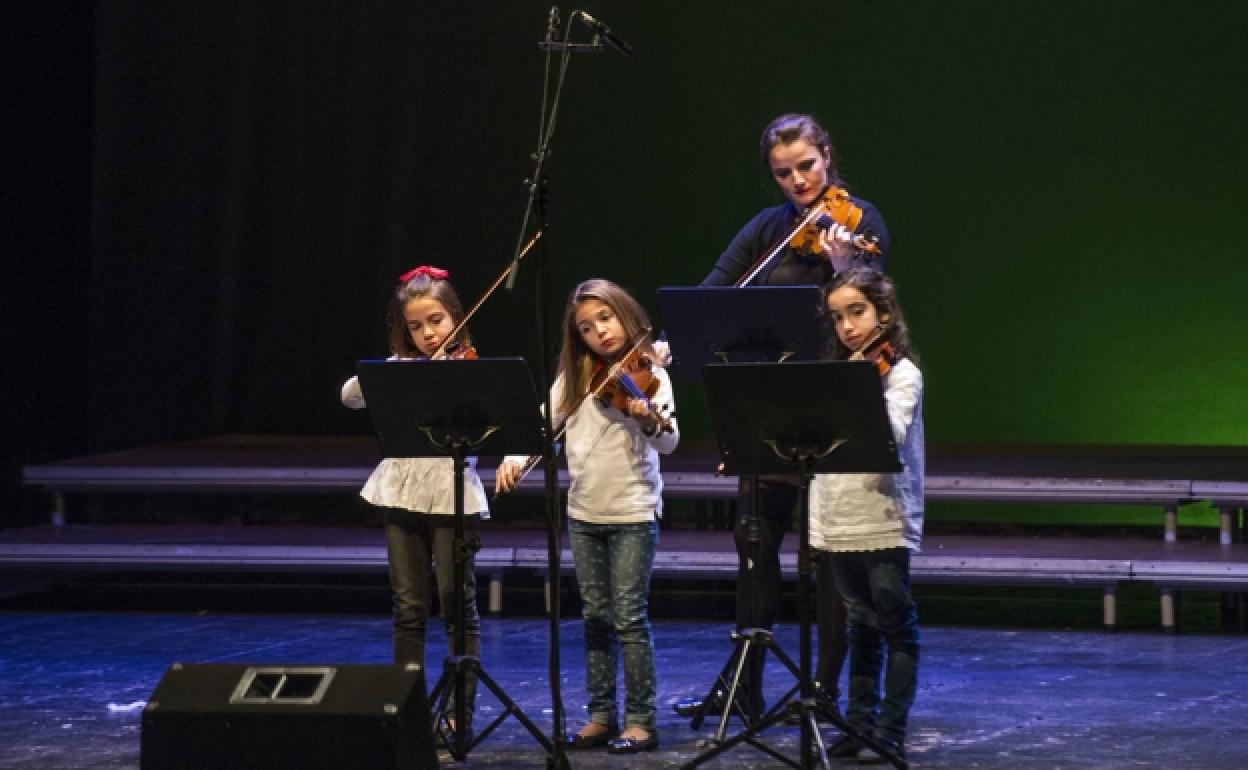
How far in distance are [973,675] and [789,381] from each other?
6.83 feet

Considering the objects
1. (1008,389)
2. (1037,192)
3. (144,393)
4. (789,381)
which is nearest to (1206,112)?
(1037,192)

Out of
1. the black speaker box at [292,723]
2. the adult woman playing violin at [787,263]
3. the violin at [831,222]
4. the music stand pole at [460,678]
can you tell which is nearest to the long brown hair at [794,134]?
the adult woman playing violin at [787,263]

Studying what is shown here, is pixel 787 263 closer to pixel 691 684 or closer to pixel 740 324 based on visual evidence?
pixel 740 324

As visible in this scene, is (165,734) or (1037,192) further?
(1037,192)

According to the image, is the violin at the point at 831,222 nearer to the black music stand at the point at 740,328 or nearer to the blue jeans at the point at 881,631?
the black music stand at the point at 740,328

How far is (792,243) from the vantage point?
474 cm

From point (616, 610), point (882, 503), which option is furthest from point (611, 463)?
point (882, 503)

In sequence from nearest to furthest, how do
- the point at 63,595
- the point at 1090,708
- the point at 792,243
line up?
the point at 792,243 → the point at 1090,708 → the point at 63,595

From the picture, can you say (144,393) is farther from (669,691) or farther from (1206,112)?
(1206,112)

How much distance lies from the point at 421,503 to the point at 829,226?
132 cm

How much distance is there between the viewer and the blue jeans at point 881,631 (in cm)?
435

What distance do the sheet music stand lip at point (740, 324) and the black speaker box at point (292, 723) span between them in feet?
5.07

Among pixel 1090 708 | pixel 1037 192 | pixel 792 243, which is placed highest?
pixel 1037 192

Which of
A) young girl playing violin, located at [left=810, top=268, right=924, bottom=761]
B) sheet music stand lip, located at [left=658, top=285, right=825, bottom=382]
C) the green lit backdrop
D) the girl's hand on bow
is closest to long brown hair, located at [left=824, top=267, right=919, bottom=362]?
young girl playing violin, located at [left=810, top=268, right=924, bottom=761]
